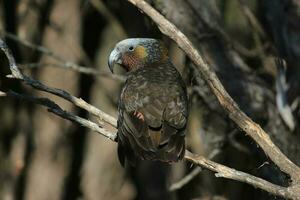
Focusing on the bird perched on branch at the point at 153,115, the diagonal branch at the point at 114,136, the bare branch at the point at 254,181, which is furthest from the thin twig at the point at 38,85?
the bare branch at the point at 254,181

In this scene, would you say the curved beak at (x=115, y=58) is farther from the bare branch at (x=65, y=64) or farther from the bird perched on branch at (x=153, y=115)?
the bare branch at (x=65, y=64)

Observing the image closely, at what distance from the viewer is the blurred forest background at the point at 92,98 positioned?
6449 mm

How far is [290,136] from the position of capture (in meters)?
5.98

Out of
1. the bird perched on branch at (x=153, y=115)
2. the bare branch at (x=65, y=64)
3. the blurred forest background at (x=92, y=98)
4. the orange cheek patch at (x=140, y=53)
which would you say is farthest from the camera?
the blurred forest background at (x=92, y=98)

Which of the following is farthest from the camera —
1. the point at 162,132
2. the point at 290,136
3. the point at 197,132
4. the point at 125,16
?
the point at 125,16

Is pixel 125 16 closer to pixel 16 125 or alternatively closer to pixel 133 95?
pixel 16 125

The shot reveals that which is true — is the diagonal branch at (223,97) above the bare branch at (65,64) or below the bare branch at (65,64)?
above

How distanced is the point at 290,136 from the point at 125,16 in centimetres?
210

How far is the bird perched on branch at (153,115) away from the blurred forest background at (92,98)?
1.55 metres

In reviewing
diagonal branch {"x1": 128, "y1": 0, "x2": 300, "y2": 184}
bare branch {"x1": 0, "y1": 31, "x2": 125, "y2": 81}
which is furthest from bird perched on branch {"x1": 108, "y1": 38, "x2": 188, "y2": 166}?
bare branch {"x1": 0, "y1": 31, "x2": 125, "y2": 81}

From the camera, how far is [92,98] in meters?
7.26

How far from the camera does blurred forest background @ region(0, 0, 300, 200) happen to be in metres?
6.45

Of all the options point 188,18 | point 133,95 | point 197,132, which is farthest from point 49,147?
point 133,95

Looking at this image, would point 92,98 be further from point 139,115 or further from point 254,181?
point 254,181
